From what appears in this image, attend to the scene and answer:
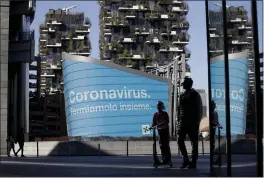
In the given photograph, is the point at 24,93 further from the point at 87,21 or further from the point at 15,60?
the point at 87,21

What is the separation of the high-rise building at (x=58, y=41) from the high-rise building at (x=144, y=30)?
6498 mm

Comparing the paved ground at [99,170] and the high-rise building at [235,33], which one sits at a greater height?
the high-rise building at [235,33]

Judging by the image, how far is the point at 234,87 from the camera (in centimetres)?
672

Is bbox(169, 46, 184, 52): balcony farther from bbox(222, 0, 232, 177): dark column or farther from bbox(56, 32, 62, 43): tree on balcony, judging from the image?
bbox(222, 0, 232, 177): dark column

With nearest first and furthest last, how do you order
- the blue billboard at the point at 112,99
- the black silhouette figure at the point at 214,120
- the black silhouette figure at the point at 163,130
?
the black silhouette figure at the point at 214,120
the black silhouette figure at the point at 163,130
the blue billboard at the point at 112,99

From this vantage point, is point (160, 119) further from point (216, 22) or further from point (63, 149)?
point (63, 149)

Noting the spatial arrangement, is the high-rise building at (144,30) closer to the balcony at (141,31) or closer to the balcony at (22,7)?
the balcony at (141,31)

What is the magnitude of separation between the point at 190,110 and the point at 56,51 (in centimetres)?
12669

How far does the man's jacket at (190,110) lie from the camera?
10.2 meters

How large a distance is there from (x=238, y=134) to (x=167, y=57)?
394 feet

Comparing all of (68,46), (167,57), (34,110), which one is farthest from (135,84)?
(68,46)

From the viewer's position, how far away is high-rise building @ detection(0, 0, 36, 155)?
34.6m

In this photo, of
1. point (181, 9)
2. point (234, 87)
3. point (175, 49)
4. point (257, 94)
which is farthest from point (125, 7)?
point (257, 94)

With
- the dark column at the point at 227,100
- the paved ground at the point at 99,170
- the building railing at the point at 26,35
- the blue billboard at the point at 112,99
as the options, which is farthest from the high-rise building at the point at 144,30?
the dark column at the point at 227,100
